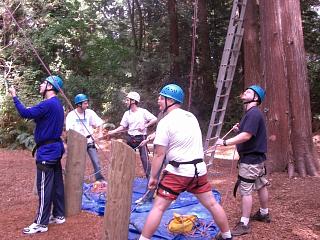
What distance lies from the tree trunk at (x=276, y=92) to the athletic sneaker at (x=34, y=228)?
13.2ft

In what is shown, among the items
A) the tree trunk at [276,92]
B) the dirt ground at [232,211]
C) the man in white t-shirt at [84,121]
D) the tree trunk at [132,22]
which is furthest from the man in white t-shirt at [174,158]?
the tree trunk at [132,22]

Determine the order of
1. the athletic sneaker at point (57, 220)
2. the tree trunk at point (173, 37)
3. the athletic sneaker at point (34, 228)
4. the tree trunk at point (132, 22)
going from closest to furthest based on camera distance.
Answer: the athletic sneaker at point (34, 228) → the athletic sneaker at point (57, 220) → the tree trunk at point (173, 37) → the tree trunk at point (132, 22)

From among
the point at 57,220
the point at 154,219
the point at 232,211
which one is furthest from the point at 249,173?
the point at 57,220

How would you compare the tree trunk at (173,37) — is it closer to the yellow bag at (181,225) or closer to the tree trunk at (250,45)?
the tree trunk at (250,45)

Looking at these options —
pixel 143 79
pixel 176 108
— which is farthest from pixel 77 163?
pixel 143 79

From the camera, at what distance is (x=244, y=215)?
4543mm

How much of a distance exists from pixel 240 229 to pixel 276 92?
3.12 metres

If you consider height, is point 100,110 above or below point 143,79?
below

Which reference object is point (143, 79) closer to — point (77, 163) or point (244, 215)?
point (77, 163)

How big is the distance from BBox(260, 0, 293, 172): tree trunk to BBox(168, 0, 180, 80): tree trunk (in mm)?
8237

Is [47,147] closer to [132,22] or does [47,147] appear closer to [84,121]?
[84,121]

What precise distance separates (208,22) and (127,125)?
32.7ft

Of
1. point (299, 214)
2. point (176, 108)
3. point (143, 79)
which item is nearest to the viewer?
point (176, 108)

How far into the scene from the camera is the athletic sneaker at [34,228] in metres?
4.58
